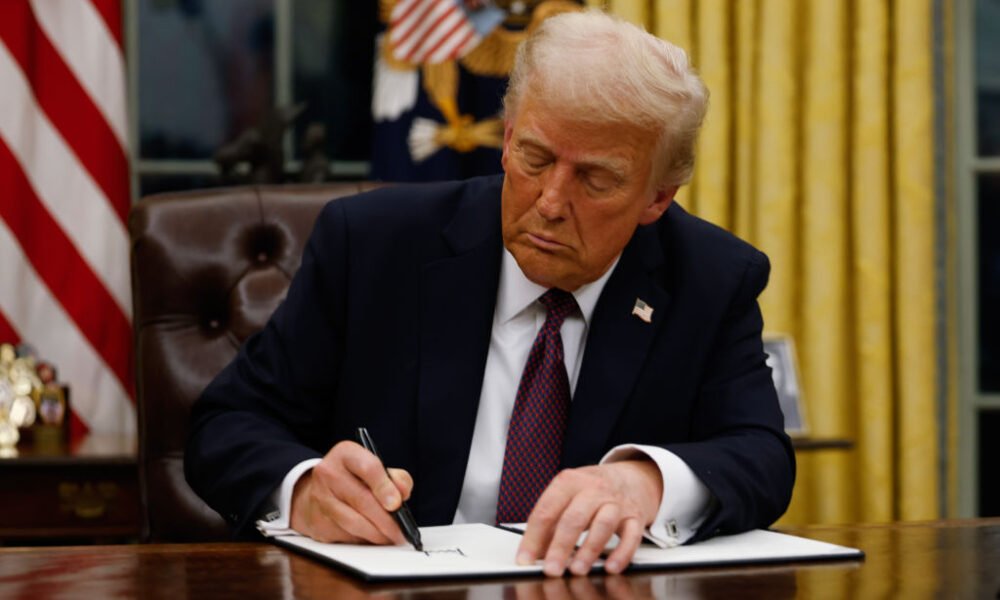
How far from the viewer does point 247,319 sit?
254 centimetres

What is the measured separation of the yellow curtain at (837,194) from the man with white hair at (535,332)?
1.70 m

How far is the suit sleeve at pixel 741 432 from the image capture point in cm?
176

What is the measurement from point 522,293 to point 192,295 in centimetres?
72

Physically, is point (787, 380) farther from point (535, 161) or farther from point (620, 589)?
point (620, 589)

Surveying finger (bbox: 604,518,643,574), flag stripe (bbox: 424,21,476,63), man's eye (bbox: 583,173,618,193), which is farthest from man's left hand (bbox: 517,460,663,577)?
flag stripe (bbox: 424,21,476,63)

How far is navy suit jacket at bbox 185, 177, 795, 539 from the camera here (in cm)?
200

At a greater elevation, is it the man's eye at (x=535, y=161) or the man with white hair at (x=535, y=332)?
the man's eye at (x=535, y=161)

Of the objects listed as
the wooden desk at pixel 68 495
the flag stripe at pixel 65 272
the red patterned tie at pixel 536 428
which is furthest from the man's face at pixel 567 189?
the flag stripe at pixel 65 272

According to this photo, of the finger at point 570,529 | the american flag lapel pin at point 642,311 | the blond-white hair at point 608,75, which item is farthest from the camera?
the american flag lapel pin at point 642,311

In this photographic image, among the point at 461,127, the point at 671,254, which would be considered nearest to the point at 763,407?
the point at 671,254

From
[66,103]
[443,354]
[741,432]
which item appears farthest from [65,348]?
[741,432]

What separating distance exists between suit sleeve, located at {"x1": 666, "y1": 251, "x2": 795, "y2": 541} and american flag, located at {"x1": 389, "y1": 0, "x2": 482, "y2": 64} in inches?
70.2

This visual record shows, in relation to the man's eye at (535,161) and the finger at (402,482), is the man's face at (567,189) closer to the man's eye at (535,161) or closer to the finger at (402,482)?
the man's eye at (535,161)

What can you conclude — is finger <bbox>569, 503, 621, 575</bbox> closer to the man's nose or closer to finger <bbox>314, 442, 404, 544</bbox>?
finger <bbox>314, 442, 404, 544</bbox>
